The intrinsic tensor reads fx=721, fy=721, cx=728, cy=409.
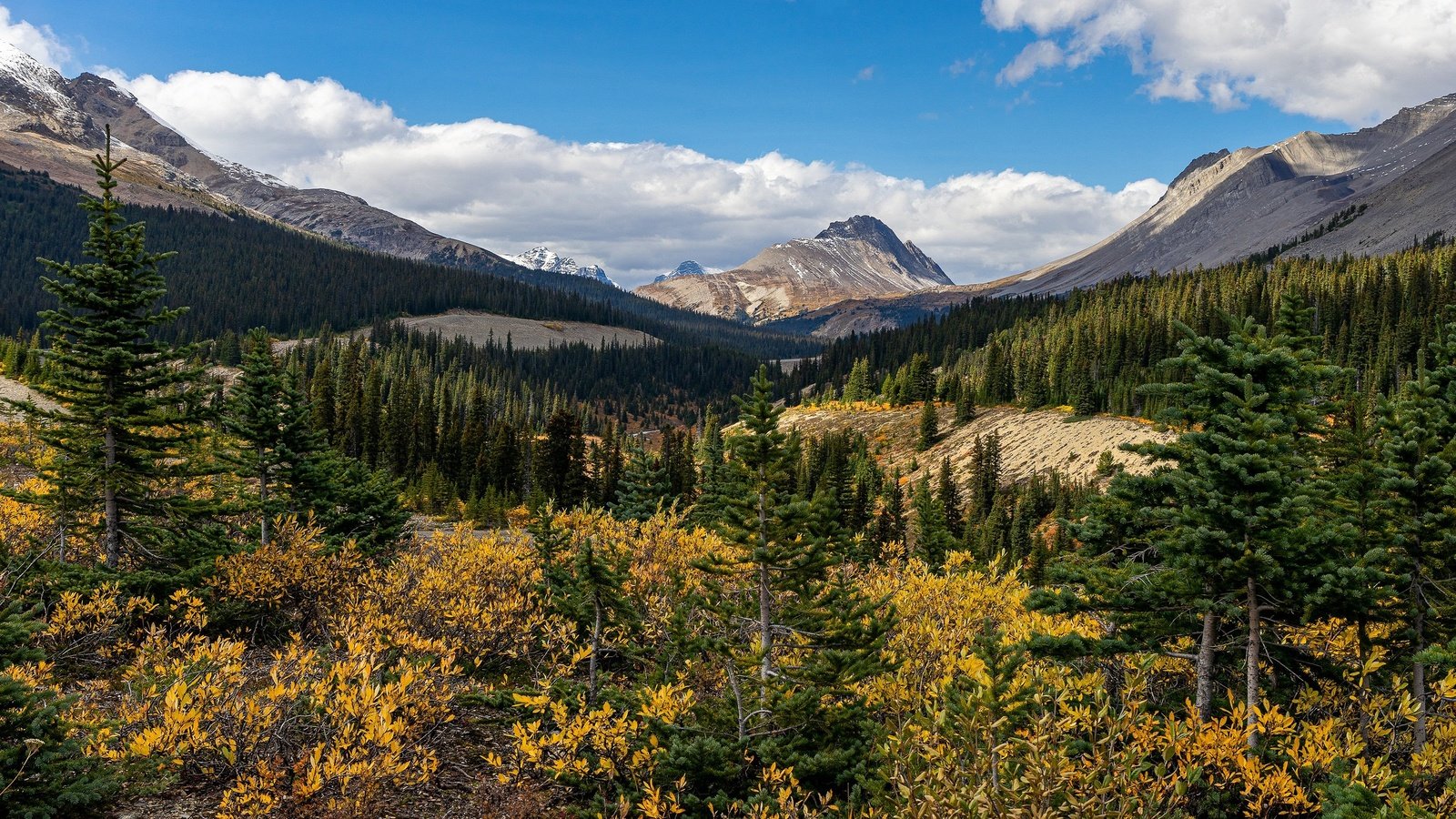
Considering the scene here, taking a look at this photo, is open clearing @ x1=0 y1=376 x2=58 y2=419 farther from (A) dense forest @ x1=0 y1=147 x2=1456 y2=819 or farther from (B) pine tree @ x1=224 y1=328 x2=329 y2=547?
(A) dense forest @ x1=0 y1=147 x2=1456 y2=819

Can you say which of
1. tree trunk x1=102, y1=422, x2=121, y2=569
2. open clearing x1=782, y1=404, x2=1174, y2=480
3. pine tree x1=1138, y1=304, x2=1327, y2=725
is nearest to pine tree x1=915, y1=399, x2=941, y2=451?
open clearing x1=782, y1=404, x2=1174, y2=480

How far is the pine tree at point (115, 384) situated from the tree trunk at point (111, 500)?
0.02m

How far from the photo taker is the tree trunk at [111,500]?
1952 cm

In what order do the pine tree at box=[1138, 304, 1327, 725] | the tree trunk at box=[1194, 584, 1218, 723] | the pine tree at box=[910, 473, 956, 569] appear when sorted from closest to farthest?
1. the pine tree at box=[1138, 304, 1327, 725]
2. the tree trunk at box=[1194, 584, 1218, 723]
3. the pine tree at box=[910, 473, 956, 569]

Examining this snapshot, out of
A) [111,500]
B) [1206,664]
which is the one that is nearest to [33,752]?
[111,500]

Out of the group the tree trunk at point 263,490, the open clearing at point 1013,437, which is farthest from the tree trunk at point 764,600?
the open clearing at point 1013,437

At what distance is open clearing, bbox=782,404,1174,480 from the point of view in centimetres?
8925

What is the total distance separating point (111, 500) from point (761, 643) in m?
18.4

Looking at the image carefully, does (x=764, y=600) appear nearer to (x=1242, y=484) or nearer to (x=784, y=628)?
(x=784, y=628)

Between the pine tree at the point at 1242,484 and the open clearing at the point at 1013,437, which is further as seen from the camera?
the open clearing at the point at 1013,437

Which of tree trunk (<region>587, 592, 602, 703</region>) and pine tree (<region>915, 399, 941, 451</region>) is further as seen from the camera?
pine tree (<region>915, 399, 941, 451</region>)

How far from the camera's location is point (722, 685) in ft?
59.2

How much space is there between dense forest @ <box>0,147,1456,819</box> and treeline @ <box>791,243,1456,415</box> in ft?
256

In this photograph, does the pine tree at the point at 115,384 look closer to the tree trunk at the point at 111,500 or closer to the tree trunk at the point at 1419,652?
the tree trunk at the point at 111,500
